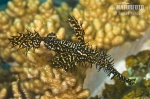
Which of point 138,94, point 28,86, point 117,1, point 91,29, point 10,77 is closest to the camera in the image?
point 138,94

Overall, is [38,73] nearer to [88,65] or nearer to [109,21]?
[88,65]

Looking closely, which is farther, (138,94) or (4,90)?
(4,90)

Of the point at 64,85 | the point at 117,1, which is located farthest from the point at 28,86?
the point at 117,1

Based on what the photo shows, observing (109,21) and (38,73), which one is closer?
(38,73)

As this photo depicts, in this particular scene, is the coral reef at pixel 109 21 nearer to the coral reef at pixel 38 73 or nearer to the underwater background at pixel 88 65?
the underwater background at pixel 88 65

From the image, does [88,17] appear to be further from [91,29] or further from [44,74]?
[44,74]

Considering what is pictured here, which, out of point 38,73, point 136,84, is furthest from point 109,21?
point 38,73

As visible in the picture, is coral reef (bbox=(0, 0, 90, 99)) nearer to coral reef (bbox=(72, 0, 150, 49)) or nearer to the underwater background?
the underwater background
